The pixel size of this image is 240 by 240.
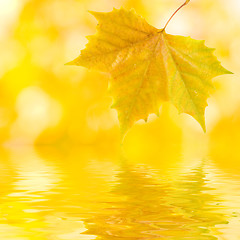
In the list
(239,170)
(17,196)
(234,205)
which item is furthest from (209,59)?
(239,170)

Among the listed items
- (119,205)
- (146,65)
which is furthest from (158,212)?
(146,65)

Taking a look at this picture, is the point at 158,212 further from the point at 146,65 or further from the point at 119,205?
the point at 146,65

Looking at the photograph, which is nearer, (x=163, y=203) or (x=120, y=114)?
(x=120, y=114)

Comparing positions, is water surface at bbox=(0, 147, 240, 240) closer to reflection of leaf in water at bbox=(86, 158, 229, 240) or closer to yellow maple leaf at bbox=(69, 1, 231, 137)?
reflection of leaf in water at bbox=(86, 158, 229, 240)

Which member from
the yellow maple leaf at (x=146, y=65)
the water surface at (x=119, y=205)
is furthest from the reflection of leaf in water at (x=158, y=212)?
the yellow maple leaf at (x=146, y=65)

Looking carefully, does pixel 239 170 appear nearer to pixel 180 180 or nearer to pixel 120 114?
pixel 180 180
